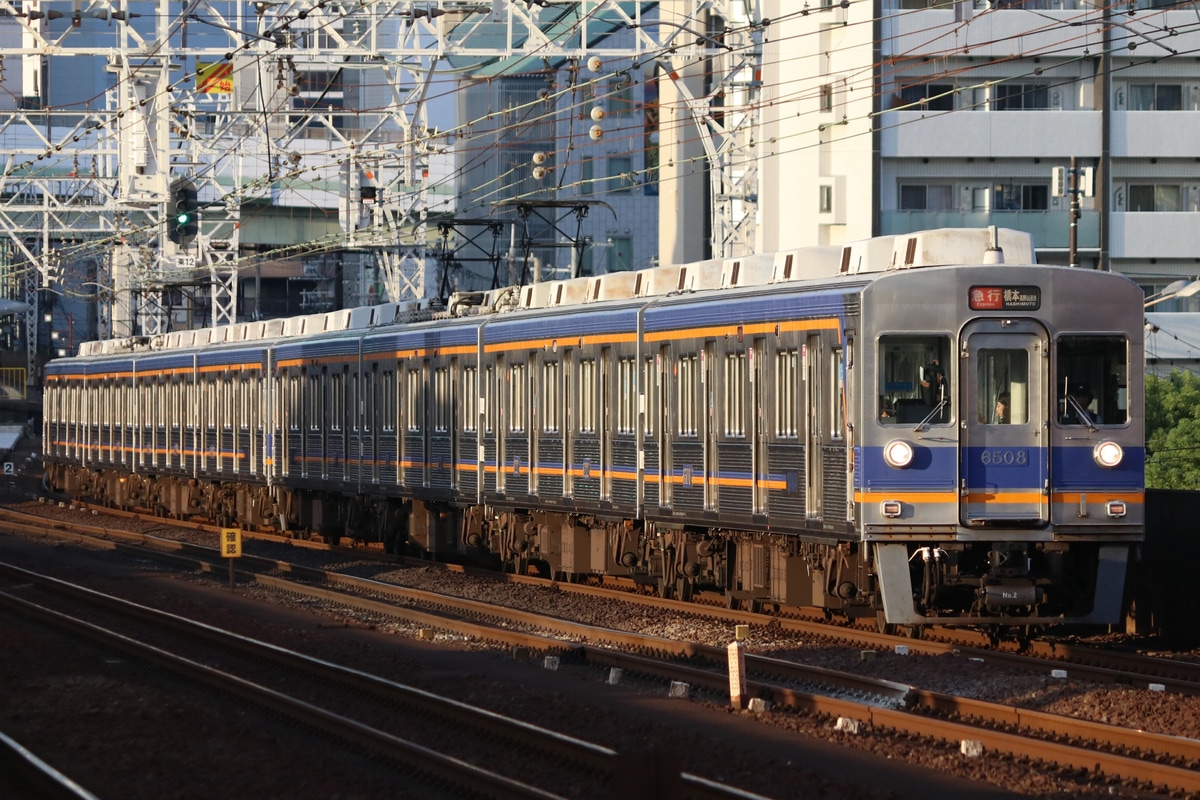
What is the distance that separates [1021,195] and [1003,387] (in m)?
33.8

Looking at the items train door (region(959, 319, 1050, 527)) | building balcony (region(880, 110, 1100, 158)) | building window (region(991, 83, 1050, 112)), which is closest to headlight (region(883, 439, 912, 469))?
train door (region(959, 319, 1050, 527))

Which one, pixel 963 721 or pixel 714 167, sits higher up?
pixel 714 167

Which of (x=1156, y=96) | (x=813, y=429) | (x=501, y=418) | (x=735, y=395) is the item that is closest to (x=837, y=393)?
(x=813, y=429)

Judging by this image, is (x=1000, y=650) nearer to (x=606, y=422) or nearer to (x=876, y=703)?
(x=876, y=703)

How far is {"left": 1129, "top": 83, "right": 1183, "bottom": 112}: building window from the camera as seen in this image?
4744 centimetres

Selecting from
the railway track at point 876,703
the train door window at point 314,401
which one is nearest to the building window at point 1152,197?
the train door window at point 314,401

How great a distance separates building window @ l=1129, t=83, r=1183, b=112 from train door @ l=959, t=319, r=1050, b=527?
35.1 meters

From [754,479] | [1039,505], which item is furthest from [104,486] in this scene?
[1039,505]

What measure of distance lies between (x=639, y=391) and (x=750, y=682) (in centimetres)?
632

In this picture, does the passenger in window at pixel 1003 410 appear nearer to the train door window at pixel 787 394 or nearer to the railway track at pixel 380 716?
the train door window at pixel 787 394

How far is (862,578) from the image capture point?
49.0ft

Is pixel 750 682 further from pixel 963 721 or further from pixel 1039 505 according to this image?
pixel 1039 505

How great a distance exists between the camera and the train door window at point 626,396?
18828 millimetres

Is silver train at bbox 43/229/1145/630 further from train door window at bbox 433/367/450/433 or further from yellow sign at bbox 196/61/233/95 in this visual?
yellow sign at bbox 196/61/233/95
